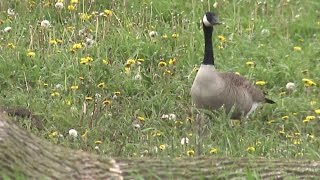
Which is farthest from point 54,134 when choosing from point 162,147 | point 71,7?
point 71,7

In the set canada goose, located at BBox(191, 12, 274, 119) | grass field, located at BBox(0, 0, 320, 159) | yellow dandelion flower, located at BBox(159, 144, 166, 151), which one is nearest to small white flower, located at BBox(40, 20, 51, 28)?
grass field, located at BBox(0, 0, 320, 159)

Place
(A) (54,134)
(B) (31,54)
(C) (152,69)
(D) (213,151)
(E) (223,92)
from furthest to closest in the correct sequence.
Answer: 1. (C) (152,69)
2. (B) (31,54)
3. (E) (223,92)
4. (A) (54,134)
5. (D) (213,151)

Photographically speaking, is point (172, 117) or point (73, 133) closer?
point (73, 133)

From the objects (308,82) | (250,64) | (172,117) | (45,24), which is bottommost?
(172,117)

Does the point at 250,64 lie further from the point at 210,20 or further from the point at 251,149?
the point at 251,149

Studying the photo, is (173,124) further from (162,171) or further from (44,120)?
(162,171)

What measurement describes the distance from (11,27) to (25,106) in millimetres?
2086

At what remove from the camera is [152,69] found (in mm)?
9391

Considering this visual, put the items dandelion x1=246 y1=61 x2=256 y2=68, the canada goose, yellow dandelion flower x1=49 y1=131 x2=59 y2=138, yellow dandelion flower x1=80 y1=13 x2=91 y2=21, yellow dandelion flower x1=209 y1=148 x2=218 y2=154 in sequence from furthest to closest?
1. yellow dandelion flower x1=80 y1=13 x2=91 y2=21
2. dandelion x1=246 y1=61 x2=256 y2=68
3. the canada goose
4. yellow dandelion flower x1=49 y1=131 x2=59 y2=138
5. yellow dandelion flower x1=209 y1=148 x2=218 y2=154

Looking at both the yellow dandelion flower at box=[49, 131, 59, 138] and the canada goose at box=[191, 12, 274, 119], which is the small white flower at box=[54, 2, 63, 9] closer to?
the canada goose at box=[191, 12, 274, 119]

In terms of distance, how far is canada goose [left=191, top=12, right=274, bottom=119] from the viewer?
27.1ft

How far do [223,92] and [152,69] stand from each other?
1.25 m

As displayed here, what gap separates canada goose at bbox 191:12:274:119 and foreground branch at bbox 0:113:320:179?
3.15 meters

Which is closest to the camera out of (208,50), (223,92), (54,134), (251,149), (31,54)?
(251,149)
